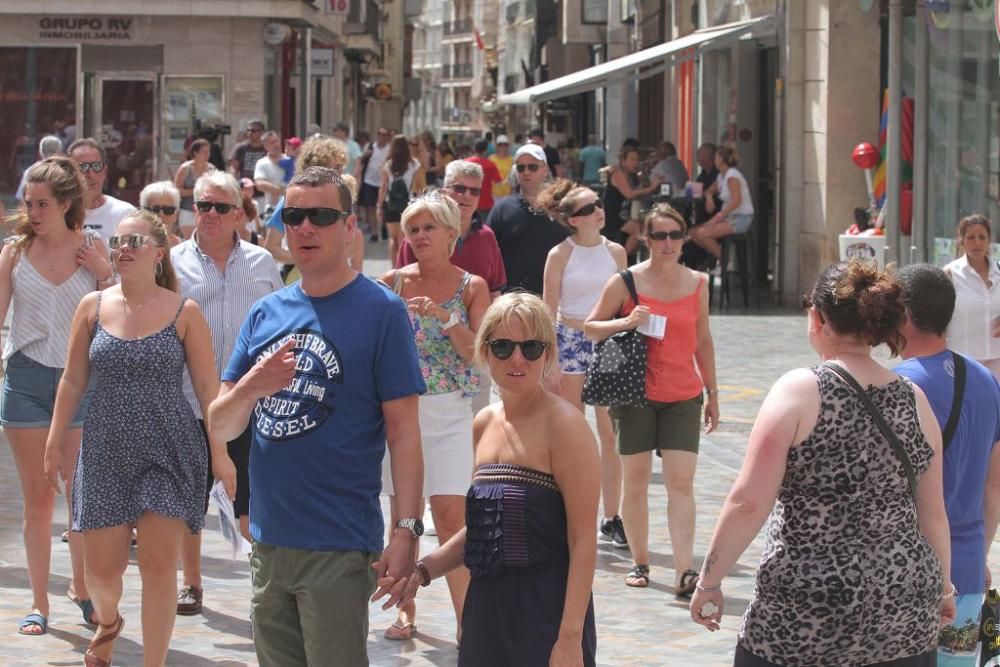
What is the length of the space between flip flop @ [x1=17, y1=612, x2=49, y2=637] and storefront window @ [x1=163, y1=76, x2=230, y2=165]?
28174 millimetres

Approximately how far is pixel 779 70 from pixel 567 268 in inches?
544

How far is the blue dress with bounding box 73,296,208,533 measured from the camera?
20.4 ft

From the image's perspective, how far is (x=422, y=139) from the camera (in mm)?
34531

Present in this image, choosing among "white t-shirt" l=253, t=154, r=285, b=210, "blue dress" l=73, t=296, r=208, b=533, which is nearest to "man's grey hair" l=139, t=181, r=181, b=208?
"blue dress" l=73, t=296, r=208, b=533

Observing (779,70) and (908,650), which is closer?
(908,650)

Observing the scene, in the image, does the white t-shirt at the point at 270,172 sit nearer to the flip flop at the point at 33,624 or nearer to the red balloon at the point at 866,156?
the red balloon at the point at 866,156

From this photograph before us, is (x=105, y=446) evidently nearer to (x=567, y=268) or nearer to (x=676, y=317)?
(x=676, y=317)

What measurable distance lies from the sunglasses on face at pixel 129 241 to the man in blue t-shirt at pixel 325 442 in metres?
1.73

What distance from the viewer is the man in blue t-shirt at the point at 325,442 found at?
15.7 feet

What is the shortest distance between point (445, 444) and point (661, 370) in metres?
1.38

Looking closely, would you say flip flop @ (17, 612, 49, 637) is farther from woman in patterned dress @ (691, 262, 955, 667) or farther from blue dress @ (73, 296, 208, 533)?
woman in patterned dress @ (691, 262, 955, 667)

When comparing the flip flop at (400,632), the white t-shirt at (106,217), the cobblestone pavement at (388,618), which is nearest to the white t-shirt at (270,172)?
the cobblestone pavement at (388,618)

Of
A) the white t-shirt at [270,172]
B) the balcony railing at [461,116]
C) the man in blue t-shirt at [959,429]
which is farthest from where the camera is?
the balcony railing at [461,116]

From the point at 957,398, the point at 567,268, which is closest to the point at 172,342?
the point at 957,398
